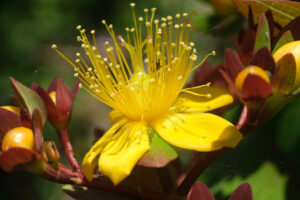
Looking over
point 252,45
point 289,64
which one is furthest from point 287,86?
point 252,45

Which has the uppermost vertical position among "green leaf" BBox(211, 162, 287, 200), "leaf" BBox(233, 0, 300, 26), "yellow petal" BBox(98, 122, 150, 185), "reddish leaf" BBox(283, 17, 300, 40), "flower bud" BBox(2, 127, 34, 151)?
"leaf" BBox(233, 0, 300, 26)

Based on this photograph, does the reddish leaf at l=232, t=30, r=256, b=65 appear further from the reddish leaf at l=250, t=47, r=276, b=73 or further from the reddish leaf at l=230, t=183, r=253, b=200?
the reddish leaf at l=230, t=183, r=253, b=200

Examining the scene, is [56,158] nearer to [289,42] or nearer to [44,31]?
[289,42]

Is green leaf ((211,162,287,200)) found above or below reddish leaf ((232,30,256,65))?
below

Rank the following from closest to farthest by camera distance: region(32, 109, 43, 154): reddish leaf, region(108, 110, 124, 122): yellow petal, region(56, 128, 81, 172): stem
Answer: region(32, 109, 43, 154): reddish leaf < region(56, 128, 81, 172): stem < region(108, 110, 124, 122): yellow petal

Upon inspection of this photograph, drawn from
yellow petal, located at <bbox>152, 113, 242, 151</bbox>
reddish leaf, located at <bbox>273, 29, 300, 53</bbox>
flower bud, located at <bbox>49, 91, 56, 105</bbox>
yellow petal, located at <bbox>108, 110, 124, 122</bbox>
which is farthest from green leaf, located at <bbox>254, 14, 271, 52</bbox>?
flower bud, located at <bbox>49, 91, 56, 105</bbox>

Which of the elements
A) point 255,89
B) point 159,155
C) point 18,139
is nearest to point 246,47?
point 255,89

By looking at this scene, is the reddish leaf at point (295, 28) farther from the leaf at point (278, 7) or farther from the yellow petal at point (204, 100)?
the yellow petal at point (204, 100)
